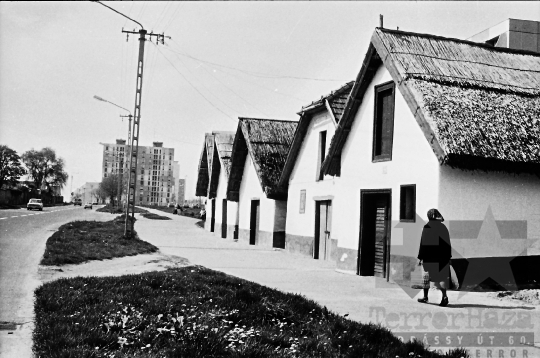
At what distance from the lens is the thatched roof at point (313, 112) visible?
19.8 meters

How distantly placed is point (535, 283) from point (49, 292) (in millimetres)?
10749

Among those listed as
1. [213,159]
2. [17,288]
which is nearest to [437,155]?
[17,288]

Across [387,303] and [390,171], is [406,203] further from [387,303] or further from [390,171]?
[387,303]

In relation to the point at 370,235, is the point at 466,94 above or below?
above

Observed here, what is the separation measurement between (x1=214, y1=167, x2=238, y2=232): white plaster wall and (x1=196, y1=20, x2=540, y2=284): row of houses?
14083 mm

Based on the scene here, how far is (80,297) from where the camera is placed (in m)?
8.79

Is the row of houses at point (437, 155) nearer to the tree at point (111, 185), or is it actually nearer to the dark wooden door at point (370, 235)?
the dark wooden door at point (370, 235)

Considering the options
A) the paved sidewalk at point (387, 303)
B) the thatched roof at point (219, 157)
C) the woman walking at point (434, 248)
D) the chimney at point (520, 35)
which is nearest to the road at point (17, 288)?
the paved sidewalk at point (387, 303)

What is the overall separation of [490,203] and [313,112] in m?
10.2

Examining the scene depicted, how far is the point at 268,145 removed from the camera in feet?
88.9

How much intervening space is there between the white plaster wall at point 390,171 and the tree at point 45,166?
2643 cm

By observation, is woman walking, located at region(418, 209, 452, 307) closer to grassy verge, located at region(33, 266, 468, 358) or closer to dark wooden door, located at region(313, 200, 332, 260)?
grassy verge, located at region(33, 266, 468, 358)

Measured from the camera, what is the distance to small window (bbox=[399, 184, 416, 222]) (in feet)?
45.5

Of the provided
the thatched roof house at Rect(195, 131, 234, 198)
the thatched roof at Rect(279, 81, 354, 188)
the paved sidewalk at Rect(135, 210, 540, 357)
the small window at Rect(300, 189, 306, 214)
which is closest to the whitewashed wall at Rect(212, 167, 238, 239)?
the thatched roof house at Rect(195, 131, 234, 198)
